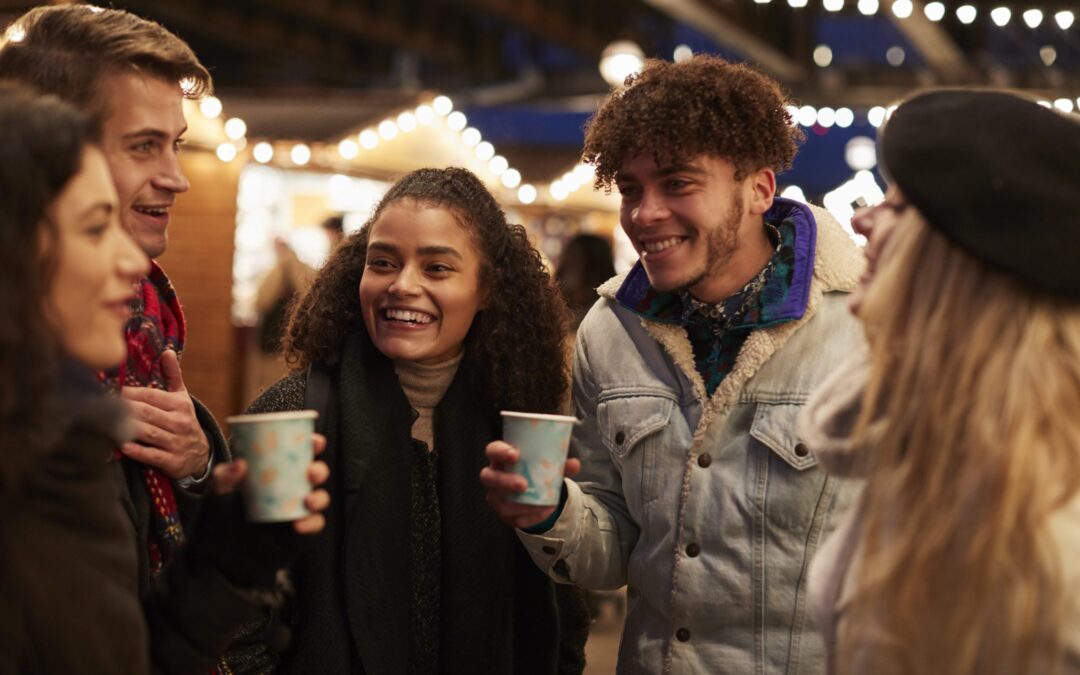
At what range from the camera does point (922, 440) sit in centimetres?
157

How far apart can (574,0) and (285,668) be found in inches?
483

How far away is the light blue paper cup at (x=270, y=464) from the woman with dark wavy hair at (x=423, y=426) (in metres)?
0.68

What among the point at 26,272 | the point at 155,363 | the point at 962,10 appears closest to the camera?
the point at 26,272

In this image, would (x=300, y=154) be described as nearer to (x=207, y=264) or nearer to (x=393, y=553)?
(x=207, y=264)

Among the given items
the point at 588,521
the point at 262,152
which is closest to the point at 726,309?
the point at 588,521

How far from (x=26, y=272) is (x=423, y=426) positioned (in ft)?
4.37

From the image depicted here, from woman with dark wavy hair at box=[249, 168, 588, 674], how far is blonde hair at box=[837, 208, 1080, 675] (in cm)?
110

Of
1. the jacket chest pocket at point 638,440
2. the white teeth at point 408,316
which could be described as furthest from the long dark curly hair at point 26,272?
the jacket chest pocket at point 638,440

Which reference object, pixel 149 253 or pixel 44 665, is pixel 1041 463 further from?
pixel 149 253

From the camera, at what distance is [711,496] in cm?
245

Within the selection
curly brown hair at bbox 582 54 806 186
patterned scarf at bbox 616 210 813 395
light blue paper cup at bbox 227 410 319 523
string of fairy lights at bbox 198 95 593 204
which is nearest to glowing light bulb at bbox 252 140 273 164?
string of fairy lights at bbox 198 95 593 204

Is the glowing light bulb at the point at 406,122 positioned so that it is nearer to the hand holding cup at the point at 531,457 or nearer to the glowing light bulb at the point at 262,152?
the glowing light bulb at the point at 262,152

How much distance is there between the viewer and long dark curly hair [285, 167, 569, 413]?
2705mm

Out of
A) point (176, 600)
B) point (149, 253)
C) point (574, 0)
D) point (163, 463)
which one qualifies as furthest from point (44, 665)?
point (574, 0)
